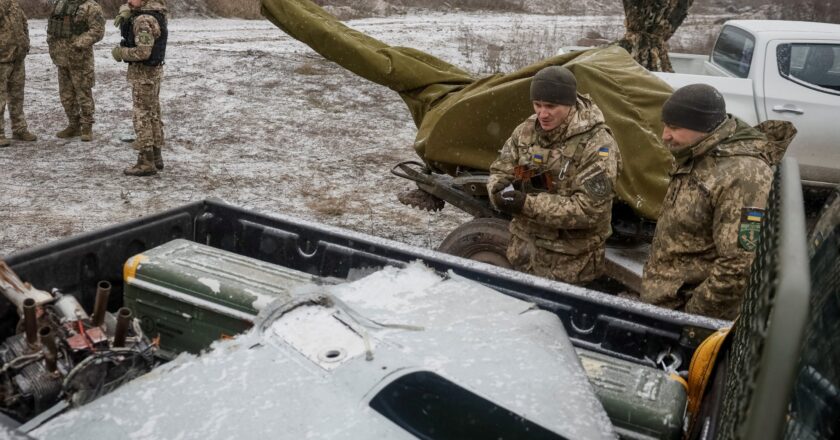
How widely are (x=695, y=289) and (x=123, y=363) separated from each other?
2328 millimetres

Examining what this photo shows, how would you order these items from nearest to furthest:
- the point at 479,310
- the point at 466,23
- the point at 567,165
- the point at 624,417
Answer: the point at 624,417 < the point at 479,310 < the point at 567,165 < the point at 466,23

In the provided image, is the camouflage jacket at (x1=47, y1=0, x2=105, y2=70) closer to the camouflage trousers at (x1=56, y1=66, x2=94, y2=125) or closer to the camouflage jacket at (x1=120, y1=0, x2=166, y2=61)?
the camouflage trousers at (x1=56, y1=66, x2=94, y2=125)

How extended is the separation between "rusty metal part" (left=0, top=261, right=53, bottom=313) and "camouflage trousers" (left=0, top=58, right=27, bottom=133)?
629 centimetres

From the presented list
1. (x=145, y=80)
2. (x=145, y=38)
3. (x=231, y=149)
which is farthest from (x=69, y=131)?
(x=145, y=38)

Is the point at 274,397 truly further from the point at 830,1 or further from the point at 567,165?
the point at 830,1

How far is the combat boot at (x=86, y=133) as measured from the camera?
27.1ft

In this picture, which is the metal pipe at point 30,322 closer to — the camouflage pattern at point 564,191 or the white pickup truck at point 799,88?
the camouflage pattern at point 564,191

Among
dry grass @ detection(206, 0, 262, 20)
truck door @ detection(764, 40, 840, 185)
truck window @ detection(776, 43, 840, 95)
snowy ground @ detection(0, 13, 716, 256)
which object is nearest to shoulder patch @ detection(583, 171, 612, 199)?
snowy ground @ detection(0, 13, 716, 256)

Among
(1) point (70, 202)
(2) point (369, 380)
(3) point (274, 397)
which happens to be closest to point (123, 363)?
(3) point (274, 397)

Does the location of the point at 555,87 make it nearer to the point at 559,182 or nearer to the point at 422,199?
the point at 559,182

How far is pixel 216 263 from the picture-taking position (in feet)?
10.0

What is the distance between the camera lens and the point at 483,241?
15.2ft

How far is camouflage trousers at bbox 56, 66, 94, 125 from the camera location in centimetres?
819

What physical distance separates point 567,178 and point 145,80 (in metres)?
5.08
